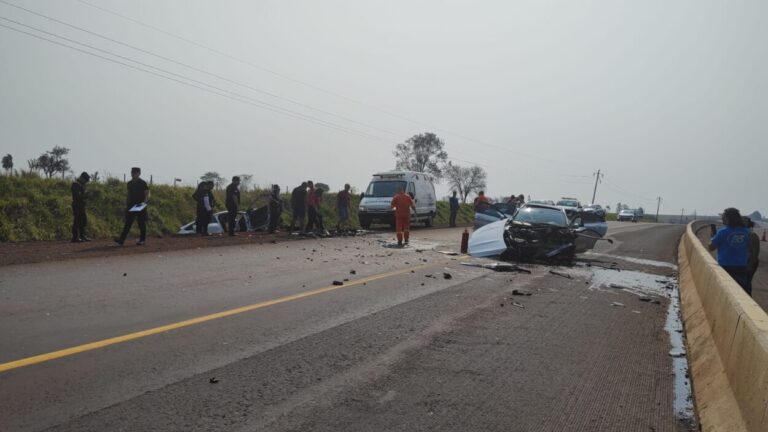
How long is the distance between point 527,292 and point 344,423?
605cm

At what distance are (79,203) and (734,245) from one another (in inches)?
565

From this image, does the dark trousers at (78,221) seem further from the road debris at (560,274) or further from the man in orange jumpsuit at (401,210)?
the road debris at (560,274)

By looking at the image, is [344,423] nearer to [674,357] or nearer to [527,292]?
[674,357]

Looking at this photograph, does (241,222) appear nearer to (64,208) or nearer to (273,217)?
(273,217)

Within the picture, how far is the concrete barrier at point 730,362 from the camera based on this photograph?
3063 mm

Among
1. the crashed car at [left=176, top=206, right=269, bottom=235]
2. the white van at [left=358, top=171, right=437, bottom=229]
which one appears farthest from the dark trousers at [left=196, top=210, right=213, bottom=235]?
the white van at [left=358, top=171, right=437, bottom=229]

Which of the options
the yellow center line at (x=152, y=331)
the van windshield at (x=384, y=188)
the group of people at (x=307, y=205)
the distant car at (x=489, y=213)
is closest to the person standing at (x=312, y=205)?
the group of people at (x=307, y=205)

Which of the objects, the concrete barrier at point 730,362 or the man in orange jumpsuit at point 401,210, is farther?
the man in orange jumpsuit at point 401,210

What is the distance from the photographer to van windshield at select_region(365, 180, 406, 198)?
83.5 ft

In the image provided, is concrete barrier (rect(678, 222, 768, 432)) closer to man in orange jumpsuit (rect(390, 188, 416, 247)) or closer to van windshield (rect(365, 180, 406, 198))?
man in orange jumpsuit (rect(390, 188, 416, 247))

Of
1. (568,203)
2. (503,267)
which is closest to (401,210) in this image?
(503,267)

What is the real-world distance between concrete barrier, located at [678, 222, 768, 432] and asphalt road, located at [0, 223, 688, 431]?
10.2 inches

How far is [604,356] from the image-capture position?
17.5 feet

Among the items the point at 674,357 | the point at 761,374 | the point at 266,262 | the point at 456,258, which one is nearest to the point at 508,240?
the point at 456,258
